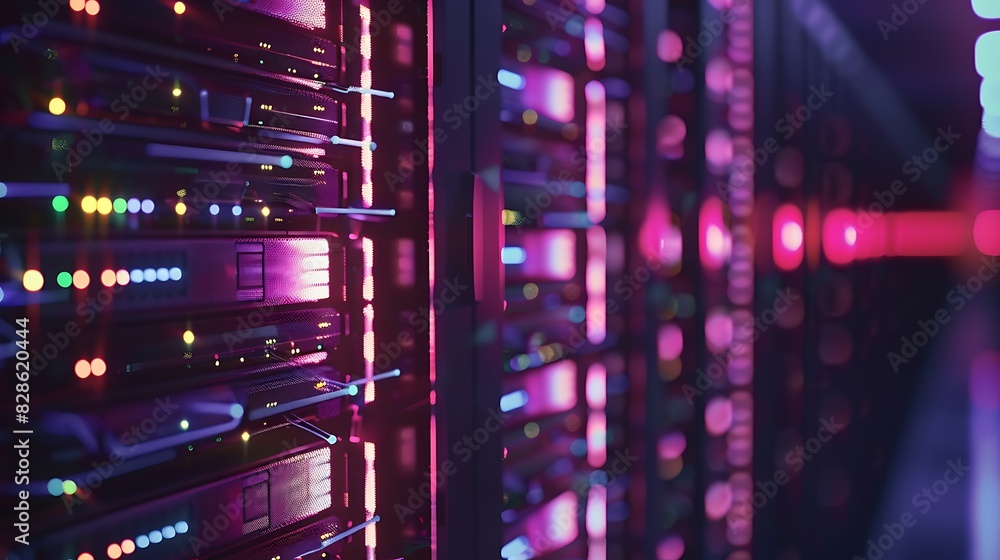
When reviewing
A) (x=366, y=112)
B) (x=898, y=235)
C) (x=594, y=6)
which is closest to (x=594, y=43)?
(x=594, y=6)

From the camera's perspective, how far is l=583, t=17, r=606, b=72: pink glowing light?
1648mm

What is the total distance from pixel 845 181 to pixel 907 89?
1.36 ft

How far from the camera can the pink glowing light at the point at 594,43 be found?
1648 mm

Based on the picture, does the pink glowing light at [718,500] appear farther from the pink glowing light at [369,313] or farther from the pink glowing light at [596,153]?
the pink glowing light at [369,313]

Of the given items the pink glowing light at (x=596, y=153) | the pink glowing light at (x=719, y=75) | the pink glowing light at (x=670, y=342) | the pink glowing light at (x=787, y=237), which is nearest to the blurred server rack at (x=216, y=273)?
the pink glowing light at (x=596, y=153)

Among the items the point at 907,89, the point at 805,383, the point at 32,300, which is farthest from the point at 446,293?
the point at 907,89

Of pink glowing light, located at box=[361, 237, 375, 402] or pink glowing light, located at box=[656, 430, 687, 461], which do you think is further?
pink glowing light, located at box=[656, 430, 687, 461]

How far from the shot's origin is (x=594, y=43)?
167 centimetres

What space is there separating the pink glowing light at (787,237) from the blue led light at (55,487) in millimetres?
2024

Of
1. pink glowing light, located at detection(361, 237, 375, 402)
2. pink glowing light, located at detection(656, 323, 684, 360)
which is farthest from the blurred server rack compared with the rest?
pink glowing light, located at detection(656, 323, 684, 360)

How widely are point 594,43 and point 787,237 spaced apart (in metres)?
1.06

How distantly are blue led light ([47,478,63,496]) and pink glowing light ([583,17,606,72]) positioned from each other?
1.36 metres

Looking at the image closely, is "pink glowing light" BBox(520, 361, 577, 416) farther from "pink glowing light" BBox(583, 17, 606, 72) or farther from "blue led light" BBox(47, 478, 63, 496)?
"blue led light" BBox(47, 478, 63, 496)

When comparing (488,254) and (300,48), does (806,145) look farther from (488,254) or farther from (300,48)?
(300,48)
